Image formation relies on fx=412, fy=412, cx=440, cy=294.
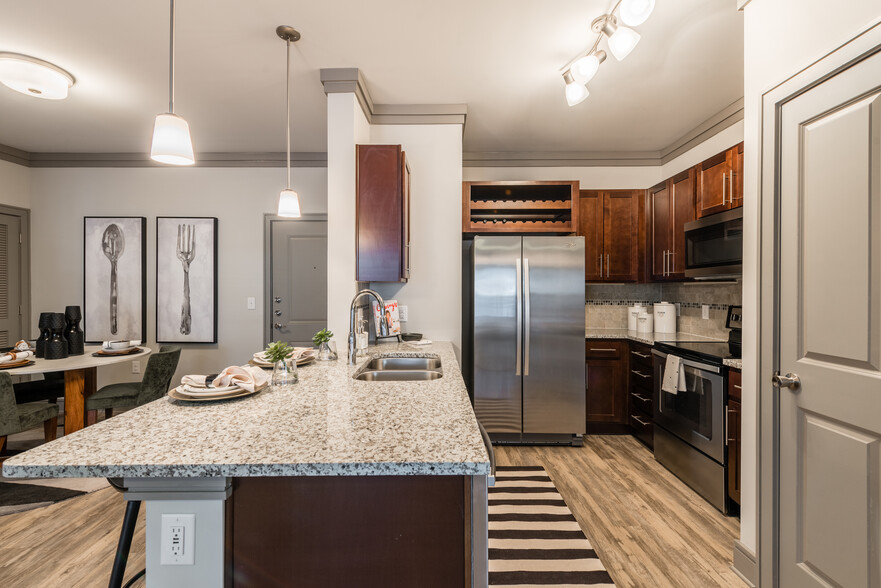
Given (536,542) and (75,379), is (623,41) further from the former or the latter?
(75,379)

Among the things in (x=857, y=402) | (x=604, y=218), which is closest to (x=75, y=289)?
(x=604, y=218)

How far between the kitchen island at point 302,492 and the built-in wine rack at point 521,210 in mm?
2536

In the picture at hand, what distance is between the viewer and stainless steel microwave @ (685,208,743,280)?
2.50 metres

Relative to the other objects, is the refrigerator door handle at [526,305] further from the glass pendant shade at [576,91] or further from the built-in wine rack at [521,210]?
the glass pendant shade at [576,91]

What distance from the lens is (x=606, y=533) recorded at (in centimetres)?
212

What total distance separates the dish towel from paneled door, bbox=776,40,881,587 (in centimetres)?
108

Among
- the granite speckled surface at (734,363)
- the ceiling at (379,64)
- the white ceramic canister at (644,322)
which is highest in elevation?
the ceiling at (379,64)

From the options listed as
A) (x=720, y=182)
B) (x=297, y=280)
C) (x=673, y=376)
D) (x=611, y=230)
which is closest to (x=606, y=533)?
(x=673, y=376)

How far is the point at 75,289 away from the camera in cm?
421

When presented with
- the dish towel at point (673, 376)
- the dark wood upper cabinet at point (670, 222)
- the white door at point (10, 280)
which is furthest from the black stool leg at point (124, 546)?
the white door at point (10, 280)

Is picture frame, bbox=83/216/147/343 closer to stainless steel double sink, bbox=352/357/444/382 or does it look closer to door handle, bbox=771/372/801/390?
stainless steel double sink, bbox=352/357/444/382

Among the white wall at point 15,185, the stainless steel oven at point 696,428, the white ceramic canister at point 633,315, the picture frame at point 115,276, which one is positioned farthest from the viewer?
the picture frame at point 115,276

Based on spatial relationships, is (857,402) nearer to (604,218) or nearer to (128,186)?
(604,218)

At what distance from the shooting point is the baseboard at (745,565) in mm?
1733
